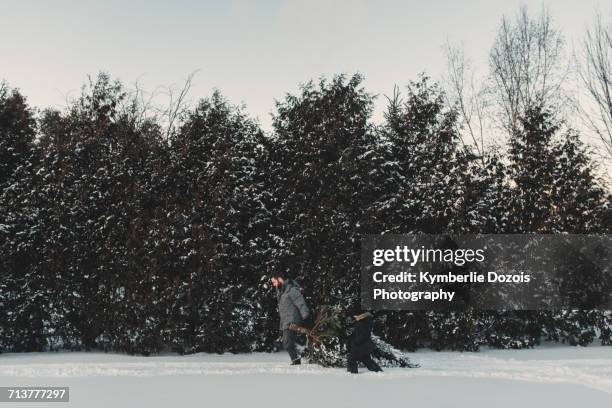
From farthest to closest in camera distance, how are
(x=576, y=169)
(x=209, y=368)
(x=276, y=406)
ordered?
(x=576, y=169) → (x=209, y=368) → (x=276, y=406)

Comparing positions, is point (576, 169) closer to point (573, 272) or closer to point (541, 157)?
point (541, 157)

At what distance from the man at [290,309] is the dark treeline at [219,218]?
143 cm

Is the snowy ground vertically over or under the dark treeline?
under

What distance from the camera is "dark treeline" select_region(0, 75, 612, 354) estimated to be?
1267 cm

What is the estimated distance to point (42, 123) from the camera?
700 inches

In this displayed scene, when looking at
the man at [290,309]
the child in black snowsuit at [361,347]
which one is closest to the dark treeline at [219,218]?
the man at [290,309]

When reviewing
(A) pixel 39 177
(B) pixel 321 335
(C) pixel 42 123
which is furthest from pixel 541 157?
(C) pixel 42 123

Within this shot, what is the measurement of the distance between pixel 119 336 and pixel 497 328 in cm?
853

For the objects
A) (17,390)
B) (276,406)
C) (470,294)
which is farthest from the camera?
(470,294)

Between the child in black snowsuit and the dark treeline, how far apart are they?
8.12ft

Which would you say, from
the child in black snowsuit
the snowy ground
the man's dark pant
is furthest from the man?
the child in black snowsuit

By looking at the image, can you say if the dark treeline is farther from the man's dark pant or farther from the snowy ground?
the man's dark pant

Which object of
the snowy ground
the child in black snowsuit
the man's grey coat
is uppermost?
the man's grey coat

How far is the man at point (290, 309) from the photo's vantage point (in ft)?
36.7
